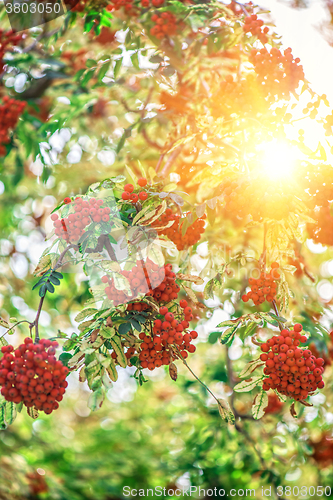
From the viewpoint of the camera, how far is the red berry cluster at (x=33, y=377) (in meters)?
1.24

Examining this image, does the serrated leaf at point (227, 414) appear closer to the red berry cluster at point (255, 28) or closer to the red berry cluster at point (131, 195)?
the red berry cluster at point (131, 195)

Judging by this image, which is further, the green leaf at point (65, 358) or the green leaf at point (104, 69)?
the green leaf at point (104, 69)

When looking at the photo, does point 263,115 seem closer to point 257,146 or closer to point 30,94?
point 257,146

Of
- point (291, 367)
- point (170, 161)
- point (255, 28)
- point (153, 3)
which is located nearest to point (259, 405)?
point (291, 367)

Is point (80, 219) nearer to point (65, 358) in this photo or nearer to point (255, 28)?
point (65, 358)

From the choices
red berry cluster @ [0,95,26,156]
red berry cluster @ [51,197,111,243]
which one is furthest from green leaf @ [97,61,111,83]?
red berry cluster @ [51,197,111,243]

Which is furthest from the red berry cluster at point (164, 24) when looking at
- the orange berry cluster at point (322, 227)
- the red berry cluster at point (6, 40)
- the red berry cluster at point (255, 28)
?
the orange berry cluster at point (322, 227)

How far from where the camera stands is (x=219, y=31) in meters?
2.19

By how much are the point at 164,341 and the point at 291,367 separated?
1.41 feet

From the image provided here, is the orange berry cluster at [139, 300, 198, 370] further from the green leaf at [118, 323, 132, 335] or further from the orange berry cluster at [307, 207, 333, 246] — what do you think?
the orange berry cluster at [307, 207, 333, 246]

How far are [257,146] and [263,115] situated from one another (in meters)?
0.16

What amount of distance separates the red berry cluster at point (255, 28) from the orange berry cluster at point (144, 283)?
1.32 meters

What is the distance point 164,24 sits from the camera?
2262 millimetres

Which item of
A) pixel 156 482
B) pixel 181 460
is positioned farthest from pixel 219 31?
pixel 156 482
